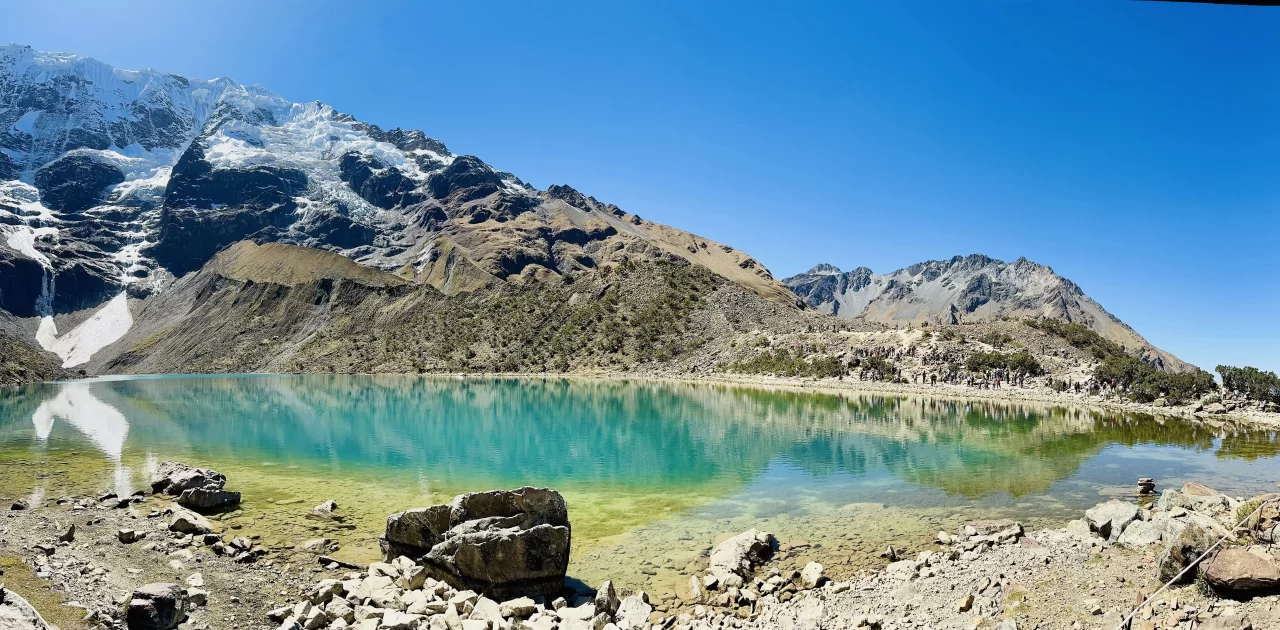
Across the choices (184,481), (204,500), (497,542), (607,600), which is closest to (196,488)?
(204,500)

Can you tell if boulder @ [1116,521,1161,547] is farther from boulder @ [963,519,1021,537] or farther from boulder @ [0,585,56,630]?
boulder @ [0,585,56,630]

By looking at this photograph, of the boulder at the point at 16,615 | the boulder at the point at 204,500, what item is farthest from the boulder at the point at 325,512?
the boulder at the point at 16,615

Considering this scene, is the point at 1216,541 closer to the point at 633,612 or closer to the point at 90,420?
the point at 633,612

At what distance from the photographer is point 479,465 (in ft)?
96.3

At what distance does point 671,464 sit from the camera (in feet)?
97.9

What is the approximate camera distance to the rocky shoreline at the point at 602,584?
873cm

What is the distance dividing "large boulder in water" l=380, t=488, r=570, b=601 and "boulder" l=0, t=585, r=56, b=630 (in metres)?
7.06

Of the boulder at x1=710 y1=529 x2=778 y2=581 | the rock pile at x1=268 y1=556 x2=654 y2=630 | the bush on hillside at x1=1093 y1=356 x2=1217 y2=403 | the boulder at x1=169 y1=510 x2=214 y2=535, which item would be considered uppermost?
the bush on hillside at x1=1093 y1=356 x2=1217 y2=403

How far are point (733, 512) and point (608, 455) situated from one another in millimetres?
12753

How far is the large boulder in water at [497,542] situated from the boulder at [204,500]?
31.6 ft

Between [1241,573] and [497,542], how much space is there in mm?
11749

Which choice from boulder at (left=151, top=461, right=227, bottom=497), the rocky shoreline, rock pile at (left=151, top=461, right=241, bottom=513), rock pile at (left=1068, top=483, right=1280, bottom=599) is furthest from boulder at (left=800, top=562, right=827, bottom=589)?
boulder at (left=151, top=461, right=227, bottom=497)

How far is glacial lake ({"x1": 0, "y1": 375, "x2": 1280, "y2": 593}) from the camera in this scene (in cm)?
1839

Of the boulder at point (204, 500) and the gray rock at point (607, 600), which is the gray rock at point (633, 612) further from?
the boulder at point (204, 500)
